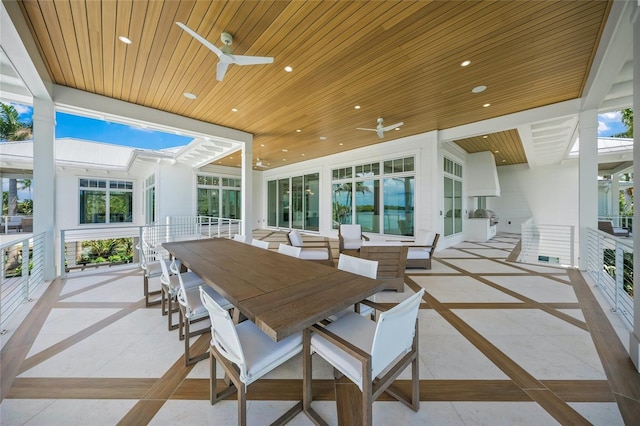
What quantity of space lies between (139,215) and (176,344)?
38.5 ft

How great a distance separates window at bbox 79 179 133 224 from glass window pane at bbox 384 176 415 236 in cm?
1185

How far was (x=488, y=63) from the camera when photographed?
3.22 m

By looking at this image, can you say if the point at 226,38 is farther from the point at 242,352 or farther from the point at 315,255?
the point at 315,255

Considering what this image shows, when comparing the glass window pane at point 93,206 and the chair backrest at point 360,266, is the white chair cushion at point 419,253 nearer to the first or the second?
the chair backrest at point 360,266

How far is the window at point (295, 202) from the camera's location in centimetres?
972

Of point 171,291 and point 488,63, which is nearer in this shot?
point 171,291

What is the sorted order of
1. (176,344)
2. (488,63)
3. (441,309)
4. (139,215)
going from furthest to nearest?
(139,215) → (488,63) → (441,309) → (176,344)

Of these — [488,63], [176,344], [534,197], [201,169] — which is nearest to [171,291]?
[176,344]

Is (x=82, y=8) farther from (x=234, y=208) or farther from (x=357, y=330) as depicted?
(x=234, y=208)

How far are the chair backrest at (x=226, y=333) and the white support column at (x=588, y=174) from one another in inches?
236

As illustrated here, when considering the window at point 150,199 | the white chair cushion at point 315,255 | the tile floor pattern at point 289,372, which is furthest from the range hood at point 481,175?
the window at point 150,199

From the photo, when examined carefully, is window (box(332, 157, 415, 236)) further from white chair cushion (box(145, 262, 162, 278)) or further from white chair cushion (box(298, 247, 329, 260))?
white chair cushion (box(145, 262, 162, 278))

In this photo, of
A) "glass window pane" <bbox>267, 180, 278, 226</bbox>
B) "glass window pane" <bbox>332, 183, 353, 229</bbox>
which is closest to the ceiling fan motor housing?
"glass window pane" <bbox>332, 183, 353, 229</bbox>

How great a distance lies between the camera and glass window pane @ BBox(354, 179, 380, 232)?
742 cm
